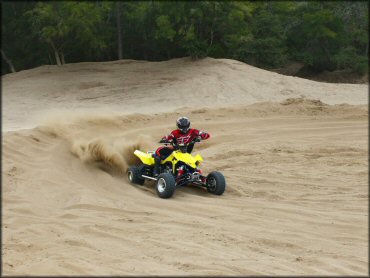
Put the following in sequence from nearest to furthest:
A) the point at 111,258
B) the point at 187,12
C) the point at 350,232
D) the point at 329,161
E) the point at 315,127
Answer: the point at 111,258 < the point at 350,232 < the point at 329,161 < the point at 315,127 < the point at 187,12

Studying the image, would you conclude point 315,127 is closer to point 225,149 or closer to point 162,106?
point 225,149

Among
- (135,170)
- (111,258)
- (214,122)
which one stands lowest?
(111,258)

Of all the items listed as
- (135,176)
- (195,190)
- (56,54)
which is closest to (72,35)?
(56,54)

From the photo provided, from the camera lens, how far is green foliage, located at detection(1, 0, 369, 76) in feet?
77.2

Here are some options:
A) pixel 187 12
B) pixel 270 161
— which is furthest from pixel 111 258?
pixel 187 12

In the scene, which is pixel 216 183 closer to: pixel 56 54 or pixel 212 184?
pixel 212 184

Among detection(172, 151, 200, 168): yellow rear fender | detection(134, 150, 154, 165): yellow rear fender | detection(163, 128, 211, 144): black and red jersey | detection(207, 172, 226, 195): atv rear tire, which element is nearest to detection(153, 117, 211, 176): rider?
detection(163, 128, 211, 144): black and red jersey

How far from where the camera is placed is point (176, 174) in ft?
35.0

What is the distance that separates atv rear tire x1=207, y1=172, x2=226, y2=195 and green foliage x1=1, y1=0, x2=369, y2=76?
12275mm

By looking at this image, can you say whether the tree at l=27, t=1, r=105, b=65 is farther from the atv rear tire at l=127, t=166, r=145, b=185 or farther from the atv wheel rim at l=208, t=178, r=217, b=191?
the atv wheel rim at l=208, t=178, r=217, b=191

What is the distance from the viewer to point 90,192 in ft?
32.2

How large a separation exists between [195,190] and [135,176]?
4.29 ft

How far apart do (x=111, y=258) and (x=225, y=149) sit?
27.8 ft

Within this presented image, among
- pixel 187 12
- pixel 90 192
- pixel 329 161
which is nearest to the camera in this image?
pixel 90 192
